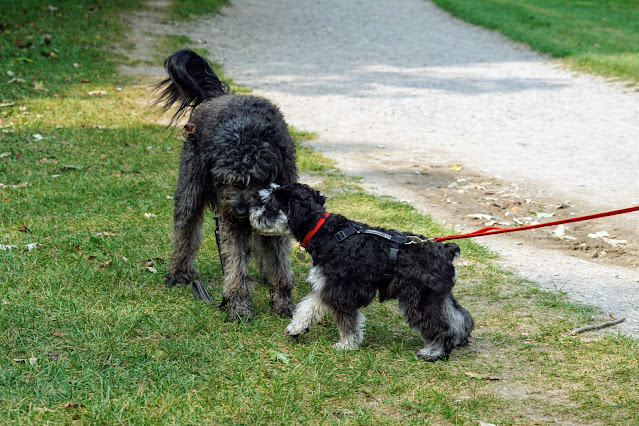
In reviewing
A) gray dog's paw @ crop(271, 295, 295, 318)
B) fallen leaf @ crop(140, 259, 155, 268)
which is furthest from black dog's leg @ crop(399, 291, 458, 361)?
fallen leaf @ crop(140, 259, 155, 268)

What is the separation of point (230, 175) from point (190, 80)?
134cm

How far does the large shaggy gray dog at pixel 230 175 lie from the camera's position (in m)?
4.49

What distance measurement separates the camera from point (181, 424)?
340cm

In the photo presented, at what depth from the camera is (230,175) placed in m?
4.47

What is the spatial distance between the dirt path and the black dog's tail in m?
3.08

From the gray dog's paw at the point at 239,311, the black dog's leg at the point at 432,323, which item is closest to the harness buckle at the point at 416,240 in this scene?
the black dog's leg at the point at 432,323

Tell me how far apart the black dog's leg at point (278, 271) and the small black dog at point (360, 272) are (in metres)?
0.49

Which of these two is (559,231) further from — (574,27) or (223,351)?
(574,27)

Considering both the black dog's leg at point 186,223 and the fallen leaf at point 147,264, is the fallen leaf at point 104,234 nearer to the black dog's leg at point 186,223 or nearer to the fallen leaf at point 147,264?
the fallen leaf at point 147,264

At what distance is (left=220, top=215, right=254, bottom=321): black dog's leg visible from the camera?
15.6 feet

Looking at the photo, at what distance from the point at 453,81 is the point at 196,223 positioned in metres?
10.7

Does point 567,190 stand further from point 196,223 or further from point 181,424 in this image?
point 181,424

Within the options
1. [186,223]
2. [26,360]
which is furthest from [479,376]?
[26,360]

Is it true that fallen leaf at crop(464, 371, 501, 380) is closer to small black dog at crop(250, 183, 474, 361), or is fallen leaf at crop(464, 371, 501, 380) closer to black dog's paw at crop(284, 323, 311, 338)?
small black dog at crop(250, 183, 474, 361)
